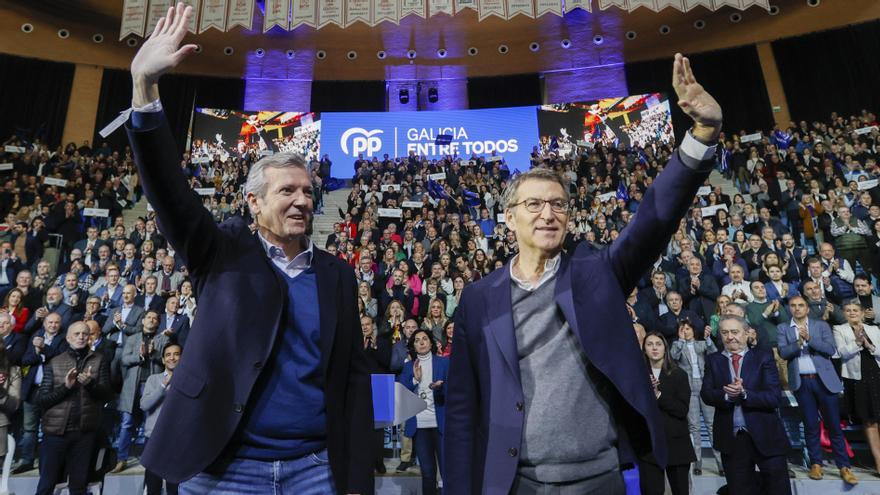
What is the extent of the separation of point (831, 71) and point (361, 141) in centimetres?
1141

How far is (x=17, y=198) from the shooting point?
32.3 ft

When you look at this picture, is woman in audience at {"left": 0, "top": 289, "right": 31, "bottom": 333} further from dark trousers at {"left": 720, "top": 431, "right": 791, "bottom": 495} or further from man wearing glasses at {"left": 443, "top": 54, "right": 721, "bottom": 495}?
dark trousers at {"left": 720, "top": 431, "right": 791, "bottom": 495}

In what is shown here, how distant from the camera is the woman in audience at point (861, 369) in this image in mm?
4676

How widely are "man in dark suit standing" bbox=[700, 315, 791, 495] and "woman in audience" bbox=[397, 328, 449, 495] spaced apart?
2.02 m

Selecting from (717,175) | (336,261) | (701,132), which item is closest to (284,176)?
(336,261)

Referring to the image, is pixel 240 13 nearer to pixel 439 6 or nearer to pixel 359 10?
pixel 359 10

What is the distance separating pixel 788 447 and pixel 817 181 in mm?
7114

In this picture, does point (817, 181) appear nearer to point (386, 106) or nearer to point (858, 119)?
point (858, 119)

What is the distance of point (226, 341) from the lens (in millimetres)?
1433

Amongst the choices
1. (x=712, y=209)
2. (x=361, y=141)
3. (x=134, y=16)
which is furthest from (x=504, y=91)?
(x=134, y=16)

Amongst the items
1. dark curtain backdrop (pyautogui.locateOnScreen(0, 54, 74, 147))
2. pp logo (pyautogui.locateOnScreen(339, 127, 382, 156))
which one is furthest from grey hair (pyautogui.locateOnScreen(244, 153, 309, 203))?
dark curtain backdrop (pyautogui.locateOnScreen(0, 54, 74, 147))

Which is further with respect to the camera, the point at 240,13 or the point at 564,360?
the point at 240,13

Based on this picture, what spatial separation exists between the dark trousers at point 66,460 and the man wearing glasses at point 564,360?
13.0ft

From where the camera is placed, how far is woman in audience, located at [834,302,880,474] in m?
4.68
